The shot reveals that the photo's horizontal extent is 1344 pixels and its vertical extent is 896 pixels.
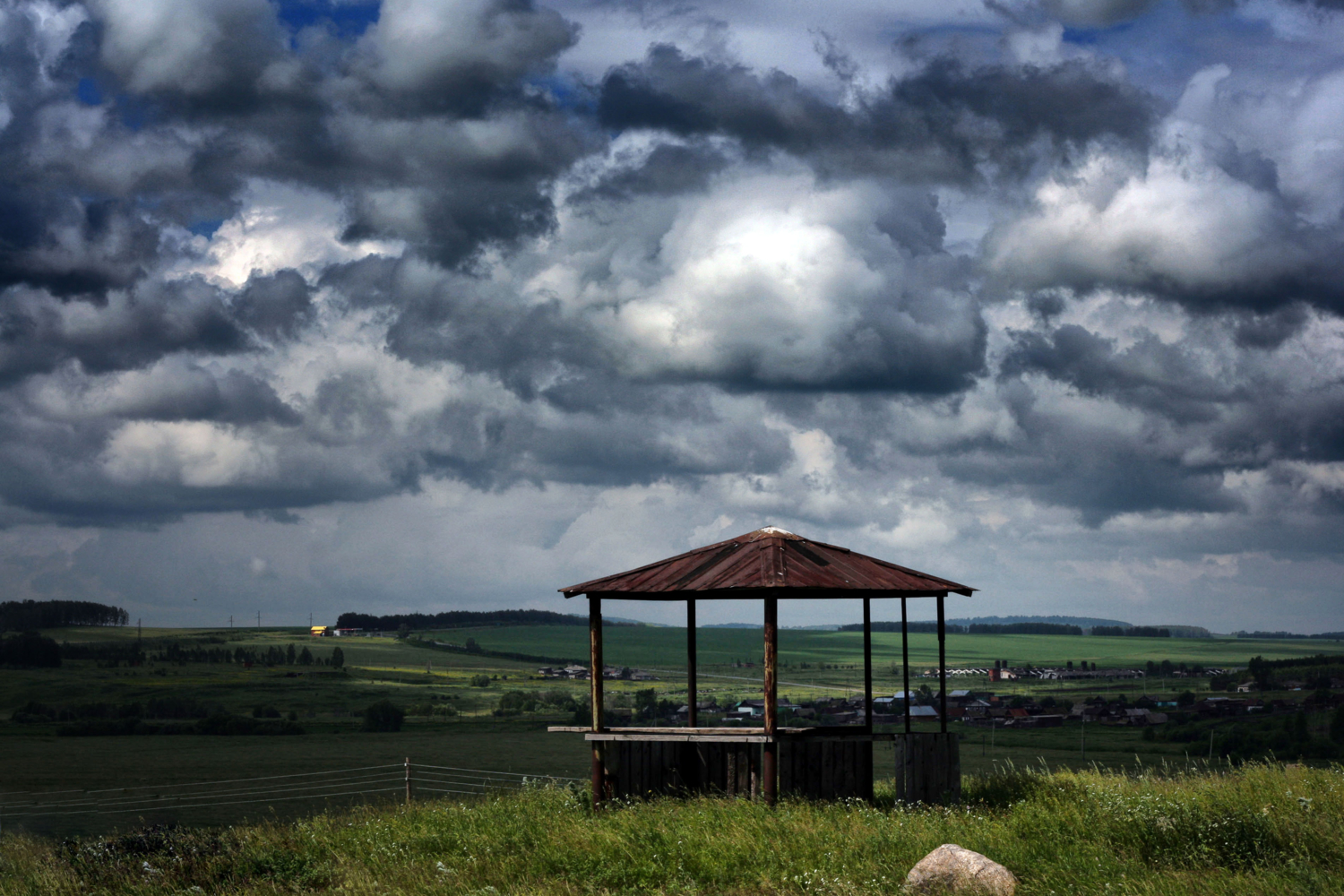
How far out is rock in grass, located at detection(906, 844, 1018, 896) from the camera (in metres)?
12.2

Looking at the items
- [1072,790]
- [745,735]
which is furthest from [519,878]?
[1072,790]

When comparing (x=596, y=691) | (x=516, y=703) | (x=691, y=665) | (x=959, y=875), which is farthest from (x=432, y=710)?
(x=959, y=875)

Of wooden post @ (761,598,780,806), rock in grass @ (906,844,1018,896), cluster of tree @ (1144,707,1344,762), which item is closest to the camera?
rock in grass @ (906,844,1018,896)

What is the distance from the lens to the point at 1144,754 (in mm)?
129500

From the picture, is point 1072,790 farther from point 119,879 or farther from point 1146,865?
point 119,879

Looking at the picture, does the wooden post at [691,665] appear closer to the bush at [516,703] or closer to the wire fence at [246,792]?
the wire fence at [246,792]

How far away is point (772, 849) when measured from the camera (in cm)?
1467

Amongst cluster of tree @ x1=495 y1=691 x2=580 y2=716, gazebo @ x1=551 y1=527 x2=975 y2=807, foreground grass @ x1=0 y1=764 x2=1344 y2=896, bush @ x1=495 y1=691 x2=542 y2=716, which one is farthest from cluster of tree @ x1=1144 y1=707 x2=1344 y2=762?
foreground grass @ x1=0 y1=764 x2=1344 y2=896

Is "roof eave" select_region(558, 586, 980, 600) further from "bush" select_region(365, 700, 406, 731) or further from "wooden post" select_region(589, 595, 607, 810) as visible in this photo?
"bush" select_region(365, 700, 406, 731)

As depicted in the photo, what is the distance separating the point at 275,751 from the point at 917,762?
14354 centimetres

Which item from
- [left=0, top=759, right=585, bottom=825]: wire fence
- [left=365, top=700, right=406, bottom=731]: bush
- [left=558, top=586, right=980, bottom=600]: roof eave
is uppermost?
[left=558, top=586, right=980, bottom=600]: roof eave

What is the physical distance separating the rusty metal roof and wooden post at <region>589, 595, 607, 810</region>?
1.04ft

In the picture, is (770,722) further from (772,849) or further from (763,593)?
(772,849)

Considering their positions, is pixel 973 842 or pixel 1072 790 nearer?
pixel 973 842
